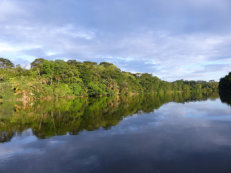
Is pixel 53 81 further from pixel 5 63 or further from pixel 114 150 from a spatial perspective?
pixel 114 150

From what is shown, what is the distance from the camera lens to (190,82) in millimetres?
168875

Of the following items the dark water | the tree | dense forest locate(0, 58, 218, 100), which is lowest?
the dark water

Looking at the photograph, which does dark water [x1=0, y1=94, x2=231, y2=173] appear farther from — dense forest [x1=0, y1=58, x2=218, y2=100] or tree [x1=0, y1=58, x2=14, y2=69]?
tree [x1=0, y1=58, x2=14, y2=69]

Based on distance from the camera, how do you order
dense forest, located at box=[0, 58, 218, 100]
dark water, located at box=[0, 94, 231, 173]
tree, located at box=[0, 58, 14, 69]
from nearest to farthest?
1. dark water, located at box=[0, 94, 231, 173]
2. dense forest, located at box=[0, 58, 218, 100]
3. tree, located at box=[0, 58, 14, 69]

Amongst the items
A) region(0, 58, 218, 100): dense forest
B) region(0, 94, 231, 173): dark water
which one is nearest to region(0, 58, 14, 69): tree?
region(0, 58, 218, 100): dense forest

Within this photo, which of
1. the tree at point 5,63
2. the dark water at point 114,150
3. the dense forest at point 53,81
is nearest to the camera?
the dark water at point 114,150

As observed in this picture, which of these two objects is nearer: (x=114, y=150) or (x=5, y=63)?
(x=114, y=150)

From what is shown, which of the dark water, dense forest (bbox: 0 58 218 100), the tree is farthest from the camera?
the tree

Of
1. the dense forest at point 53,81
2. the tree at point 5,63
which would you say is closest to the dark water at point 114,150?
the dense forest at point 53,81

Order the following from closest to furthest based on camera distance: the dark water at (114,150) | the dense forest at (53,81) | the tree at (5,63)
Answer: the dark water at (114,150), the dense forest at (53,81), the tree at (5,63)

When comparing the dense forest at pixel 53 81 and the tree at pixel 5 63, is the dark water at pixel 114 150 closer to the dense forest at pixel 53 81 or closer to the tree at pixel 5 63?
the dense forest at pixel 53 81

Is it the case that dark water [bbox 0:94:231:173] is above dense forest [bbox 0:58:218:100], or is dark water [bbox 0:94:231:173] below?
below

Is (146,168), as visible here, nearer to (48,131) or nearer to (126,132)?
(126,132)

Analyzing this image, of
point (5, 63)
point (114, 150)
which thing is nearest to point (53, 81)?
point (5, 63)
